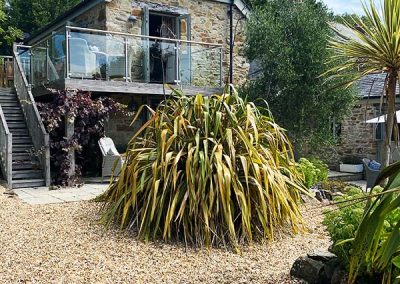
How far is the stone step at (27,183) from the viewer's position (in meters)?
9.64

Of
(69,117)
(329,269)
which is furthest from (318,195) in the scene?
(69,117)

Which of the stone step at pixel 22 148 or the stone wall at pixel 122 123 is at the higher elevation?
the stone wall at pixel 122 123

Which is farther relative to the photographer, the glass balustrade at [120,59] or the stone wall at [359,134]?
the stone wall at [359,134]

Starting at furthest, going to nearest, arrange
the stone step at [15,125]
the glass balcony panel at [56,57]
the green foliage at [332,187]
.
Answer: the stone step at [15,125] → the glass balcony panel at [56,57] → the green foliage at [332,187]

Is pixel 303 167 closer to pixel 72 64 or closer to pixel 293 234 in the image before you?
pixel 293 234

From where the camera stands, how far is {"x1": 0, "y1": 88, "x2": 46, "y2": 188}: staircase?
9.87m

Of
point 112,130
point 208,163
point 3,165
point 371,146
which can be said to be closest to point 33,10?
point 112,130

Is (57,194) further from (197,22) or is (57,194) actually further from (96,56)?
(197,22)

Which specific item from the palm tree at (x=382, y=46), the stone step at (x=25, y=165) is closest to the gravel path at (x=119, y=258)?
the palm tree at (x=382, y=46)

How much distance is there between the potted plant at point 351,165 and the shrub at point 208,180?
8715 millimetres

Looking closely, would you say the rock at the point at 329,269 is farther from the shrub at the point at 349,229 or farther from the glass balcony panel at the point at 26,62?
the glass balcony panel at the point at 26,62

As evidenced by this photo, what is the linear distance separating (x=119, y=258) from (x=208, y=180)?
1365mm

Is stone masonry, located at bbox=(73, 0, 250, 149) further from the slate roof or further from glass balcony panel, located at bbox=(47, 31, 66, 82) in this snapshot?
the slate roof

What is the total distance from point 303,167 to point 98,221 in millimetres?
4223
